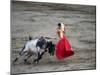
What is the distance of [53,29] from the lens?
2285 mm

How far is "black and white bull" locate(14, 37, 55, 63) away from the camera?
2.19 meters

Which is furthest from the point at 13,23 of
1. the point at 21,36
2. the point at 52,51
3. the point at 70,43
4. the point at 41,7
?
the point at 70,43

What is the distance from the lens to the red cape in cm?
230

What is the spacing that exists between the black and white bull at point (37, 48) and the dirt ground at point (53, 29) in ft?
0.15

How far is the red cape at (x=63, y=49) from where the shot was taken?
2.30 metres

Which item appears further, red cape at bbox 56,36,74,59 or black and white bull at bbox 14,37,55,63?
red cape at bbox 56,36,74,59

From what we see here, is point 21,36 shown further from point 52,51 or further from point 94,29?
point 94,29

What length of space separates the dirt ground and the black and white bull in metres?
0.04

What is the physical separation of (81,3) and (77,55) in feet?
2.03

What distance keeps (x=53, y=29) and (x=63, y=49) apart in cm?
26

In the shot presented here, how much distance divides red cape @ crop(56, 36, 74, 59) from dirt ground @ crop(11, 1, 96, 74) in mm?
47

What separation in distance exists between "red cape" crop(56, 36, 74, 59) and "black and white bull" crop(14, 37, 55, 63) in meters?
0.07

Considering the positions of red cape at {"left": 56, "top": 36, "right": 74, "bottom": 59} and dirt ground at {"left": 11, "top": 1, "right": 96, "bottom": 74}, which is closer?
dirt ground at {"left": 11, "top": 1, "right": 96, "bottom": 74}

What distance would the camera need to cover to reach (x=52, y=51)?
228 cm
